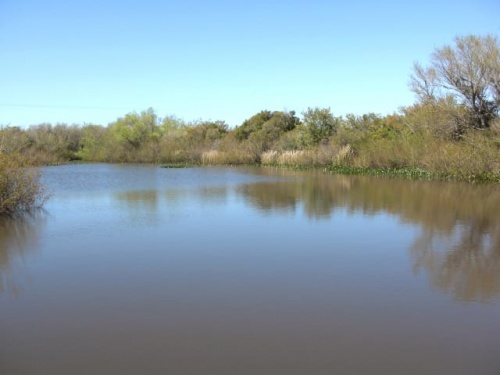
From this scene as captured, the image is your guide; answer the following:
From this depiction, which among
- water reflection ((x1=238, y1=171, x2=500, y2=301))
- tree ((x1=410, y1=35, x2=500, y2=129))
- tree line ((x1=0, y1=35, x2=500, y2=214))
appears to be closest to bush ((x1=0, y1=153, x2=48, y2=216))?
tree line ((x1=0, y1=35, x2=500, y2=214))

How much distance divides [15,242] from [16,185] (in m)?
4.36

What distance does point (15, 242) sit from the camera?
955cm

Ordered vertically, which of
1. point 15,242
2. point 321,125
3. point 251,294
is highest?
point 321,125

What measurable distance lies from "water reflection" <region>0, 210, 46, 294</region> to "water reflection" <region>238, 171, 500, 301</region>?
6.28 metres

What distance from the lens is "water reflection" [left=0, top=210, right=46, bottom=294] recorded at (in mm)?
6977

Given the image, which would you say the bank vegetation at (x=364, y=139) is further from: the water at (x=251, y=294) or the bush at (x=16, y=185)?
the water at (x=251, y=294)

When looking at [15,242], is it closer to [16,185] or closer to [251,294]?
[16,185]

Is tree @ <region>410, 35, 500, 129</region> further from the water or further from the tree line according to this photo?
the water

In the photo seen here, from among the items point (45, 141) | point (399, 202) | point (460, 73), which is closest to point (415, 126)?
point (460, 73)

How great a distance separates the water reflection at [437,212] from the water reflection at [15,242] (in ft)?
20.6

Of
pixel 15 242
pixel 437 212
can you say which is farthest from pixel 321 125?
pixel 15 242

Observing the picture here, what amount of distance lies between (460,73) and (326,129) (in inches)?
558

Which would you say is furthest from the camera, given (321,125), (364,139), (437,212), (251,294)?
(321,125)

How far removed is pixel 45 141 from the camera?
5544 cm
